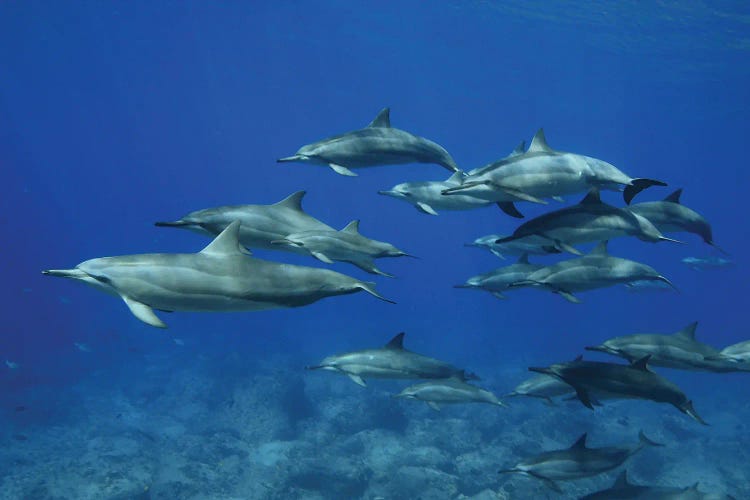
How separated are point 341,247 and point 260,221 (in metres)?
0.82

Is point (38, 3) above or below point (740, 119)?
above

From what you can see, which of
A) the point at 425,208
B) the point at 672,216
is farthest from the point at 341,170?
the point at 672,216

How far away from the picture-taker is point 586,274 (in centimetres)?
560

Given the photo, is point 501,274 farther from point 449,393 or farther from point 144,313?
point 144,313

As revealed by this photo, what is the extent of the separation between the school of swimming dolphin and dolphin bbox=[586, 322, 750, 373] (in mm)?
12

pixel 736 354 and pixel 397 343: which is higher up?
pixel 736 354

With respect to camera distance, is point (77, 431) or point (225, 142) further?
point (225, 142)

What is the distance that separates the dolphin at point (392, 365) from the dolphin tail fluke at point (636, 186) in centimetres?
327

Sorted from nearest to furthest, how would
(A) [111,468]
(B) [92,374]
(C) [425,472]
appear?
(C) [425,472] < (A) [111,468] < (B) [92,374]

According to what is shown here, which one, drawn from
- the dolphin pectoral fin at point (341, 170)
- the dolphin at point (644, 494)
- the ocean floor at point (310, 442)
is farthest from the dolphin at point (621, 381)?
the ocean floor at point (310, 442)

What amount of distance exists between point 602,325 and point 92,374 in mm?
56287

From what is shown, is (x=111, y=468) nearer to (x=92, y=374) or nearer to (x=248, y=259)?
(x=248, y=259)

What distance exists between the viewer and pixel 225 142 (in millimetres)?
134750

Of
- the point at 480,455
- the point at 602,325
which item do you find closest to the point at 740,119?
the point at 602,325
